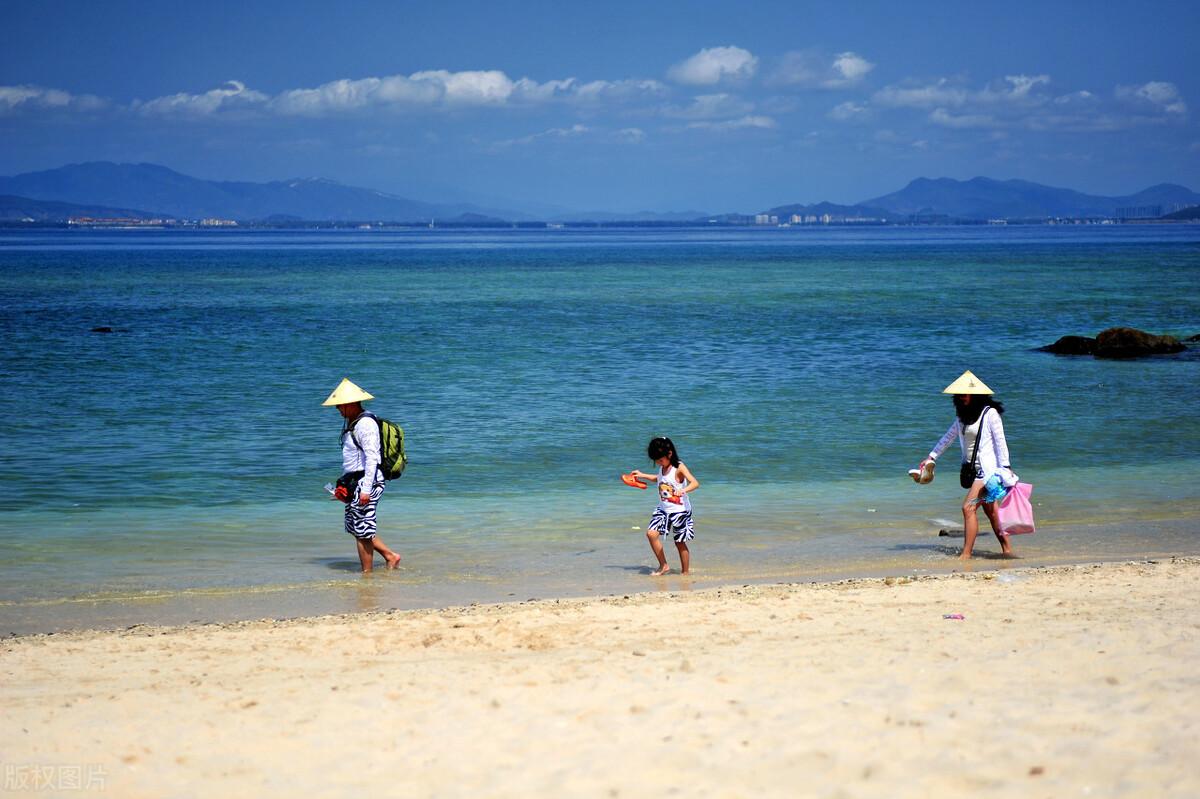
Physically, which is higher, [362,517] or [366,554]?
[362,517]

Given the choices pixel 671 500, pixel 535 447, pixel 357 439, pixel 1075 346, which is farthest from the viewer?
pixel 1075 346

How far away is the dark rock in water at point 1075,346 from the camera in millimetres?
31859

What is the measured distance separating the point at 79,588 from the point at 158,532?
2559 mm

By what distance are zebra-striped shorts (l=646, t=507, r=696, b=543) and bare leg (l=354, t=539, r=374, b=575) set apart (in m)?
2.52

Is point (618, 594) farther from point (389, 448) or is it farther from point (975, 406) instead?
point (975, 406)

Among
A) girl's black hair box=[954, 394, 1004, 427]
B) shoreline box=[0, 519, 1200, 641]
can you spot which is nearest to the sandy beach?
shoreline box=[0, 519, 1200, 641]

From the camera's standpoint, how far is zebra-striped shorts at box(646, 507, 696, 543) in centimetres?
1043

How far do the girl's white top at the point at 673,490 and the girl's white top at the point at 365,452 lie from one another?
2.42 m

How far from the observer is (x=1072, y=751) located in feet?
18.5

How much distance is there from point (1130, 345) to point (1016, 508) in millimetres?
22736

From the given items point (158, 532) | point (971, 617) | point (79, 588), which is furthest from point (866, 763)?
point (158, 532)

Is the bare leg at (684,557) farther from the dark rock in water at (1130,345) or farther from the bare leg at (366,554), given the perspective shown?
the dark rock in water at (1130,345)

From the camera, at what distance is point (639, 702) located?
6438 millimetres

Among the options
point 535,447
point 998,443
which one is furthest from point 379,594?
point 535,447
